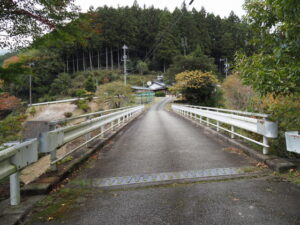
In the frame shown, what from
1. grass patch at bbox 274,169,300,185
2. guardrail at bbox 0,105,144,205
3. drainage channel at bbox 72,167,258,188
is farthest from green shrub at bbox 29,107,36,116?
grass patch at bbox 274,169,300,185

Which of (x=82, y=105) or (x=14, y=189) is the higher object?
(x=82, y=105)

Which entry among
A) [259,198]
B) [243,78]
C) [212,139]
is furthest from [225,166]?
[212,139]

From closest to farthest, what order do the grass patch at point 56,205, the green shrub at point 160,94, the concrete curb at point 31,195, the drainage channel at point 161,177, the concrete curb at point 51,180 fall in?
the concrete curb at point 31,195 → the grass patch at point 56,205 → the concrete curb at point 51,180 → the drainage channel at point 161,177 → the green shrub at point 160,94

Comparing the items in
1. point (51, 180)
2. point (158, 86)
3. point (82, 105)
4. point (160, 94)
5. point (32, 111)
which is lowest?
point (51, 180)

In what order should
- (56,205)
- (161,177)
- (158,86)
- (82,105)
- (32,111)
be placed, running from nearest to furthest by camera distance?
(56,205) → (161,177) → (32,111) → (82,105) → (158,86)

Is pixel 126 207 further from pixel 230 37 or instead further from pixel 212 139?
pixel 230 37

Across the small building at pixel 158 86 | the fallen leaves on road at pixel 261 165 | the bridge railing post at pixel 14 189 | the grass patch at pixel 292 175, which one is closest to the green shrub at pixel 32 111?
the bridge railing post at pixel 14 189

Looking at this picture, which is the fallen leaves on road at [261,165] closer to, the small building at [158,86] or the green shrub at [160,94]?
the green shrub at [160,94]

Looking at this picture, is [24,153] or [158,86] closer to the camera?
[24,153]

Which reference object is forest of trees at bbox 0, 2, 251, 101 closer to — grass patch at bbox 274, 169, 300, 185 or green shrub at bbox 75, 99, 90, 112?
green shrub at bbox 75, 99, 90, 112

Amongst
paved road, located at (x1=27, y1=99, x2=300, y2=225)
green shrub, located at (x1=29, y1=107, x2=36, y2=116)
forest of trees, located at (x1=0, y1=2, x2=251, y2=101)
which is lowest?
paved road, located at (x1=27, y1=99, x2=300, y2=225)

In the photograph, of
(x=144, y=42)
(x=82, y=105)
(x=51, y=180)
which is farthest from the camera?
(x=144, y=42)

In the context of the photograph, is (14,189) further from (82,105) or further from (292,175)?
(82,105)

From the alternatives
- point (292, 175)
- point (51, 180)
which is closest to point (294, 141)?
point (292, 175)
